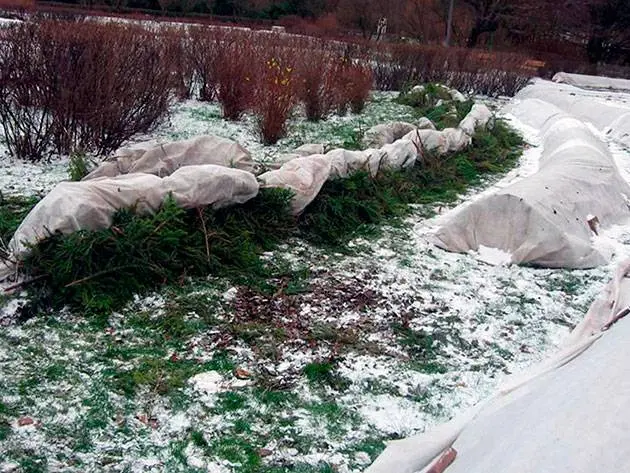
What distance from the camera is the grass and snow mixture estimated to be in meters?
2.43

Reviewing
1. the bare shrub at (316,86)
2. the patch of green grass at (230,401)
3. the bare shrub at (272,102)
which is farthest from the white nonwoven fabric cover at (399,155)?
the patch of green grass at (230,401)

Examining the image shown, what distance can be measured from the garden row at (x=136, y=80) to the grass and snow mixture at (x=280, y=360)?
2872 mm

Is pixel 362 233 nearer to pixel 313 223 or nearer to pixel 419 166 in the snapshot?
pixel 313 223

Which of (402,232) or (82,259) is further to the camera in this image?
(402,232)

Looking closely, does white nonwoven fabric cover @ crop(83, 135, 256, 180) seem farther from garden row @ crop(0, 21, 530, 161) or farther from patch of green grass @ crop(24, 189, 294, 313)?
garden row @ crop(0, 21, 530, 161)

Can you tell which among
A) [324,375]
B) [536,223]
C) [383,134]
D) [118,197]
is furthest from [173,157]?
[383,134]

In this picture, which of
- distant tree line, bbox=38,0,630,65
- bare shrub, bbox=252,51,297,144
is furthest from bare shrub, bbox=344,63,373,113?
distant tree line, bbox=38,0,630,65

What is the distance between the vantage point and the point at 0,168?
5449 millimetres

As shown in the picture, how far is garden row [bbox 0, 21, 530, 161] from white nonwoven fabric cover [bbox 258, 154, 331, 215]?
2312mm

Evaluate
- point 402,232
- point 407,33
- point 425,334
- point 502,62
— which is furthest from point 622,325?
point 407,33

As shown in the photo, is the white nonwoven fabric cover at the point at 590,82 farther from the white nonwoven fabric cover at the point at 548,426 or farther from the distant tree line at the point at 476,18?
the white nonwoven fabric cover at the point at 548,426

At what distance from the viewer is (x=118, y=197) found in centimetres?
375

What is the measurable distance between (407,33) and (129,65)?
22947 mm

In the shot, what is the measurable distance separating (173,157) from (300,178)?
3.44 feet
